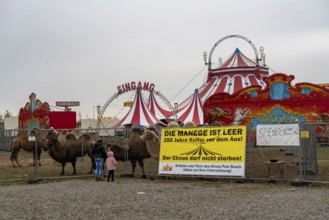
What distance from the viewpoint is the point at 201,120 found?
114ft

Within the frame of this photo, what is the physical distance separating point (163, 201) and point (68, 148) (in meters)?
8.32

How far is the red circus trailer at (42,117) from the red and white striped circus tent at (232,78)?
10.3 m

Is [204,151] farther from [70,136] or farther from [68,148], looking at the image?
[70,136]

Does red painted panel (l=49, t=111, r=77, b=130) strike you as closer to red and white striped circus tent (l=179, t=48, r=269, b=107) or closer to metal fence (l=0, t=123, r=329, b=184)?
red and white striped circus tent (l=179, t=48, r=269, b=107)

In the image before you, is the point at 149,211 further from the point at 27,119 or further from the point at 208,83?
the point at 27,119

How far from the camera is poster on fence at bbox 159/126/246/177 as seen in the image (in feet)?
52.0

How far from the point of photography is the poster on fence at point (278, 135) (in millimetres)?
14945

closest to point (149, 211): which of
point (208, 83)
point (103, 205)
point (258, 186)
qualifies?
point (103, 205)

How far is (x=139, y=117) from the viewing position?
1314 inches

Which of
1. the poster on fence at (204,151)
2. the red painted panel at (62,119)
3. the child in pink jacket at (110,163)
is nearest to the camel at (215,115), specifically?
the red painted panel at (62,119)

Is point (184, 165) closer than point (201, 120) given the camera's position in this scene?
Yes

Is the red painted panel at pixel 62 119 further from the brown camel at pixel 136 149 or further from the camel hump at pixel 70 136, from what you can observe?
the brown camel at pixel 136 149

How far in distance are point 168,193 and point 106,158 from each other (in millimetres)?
4539

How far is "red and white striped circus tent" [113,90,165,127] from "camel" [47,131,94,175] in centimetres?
1327
